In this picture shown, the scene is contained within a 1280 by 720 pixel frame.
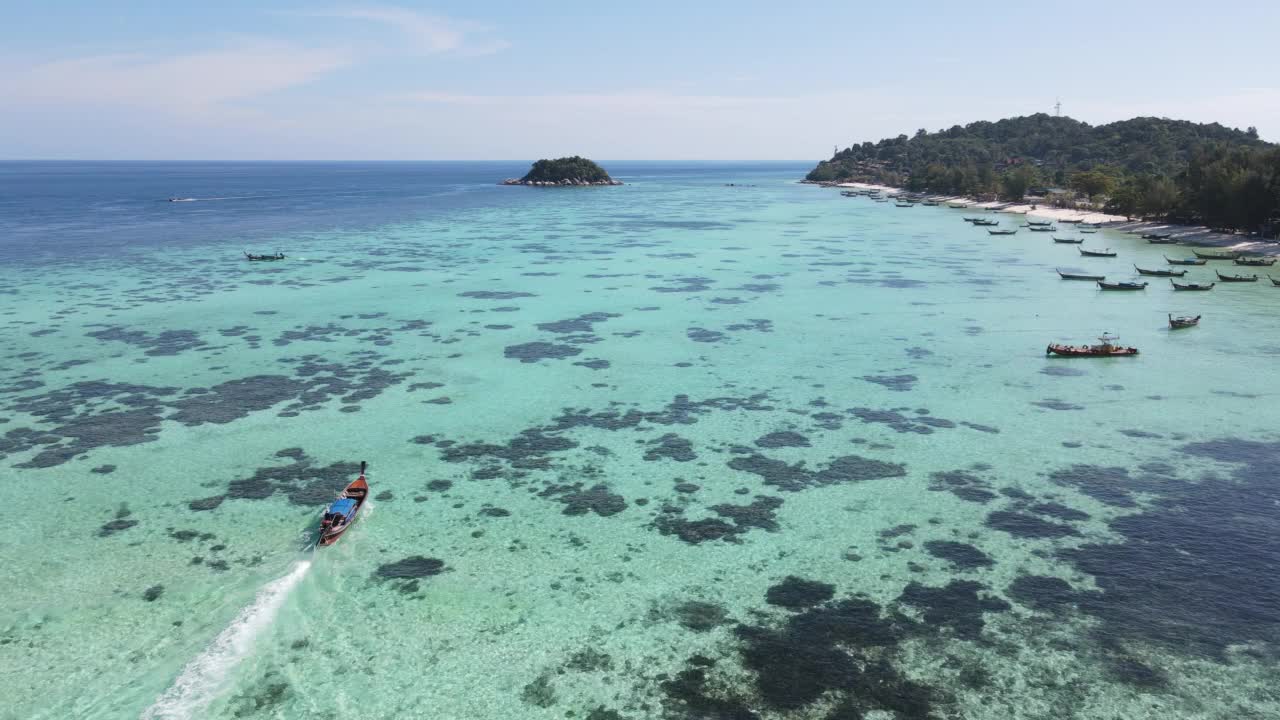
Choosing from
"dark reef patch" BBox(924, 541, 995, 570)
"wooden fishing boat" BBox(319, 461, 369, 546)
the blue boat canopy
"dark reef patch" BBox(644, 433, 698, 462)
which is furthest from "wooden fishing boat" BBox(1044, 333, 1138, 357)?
the blue boat canopy

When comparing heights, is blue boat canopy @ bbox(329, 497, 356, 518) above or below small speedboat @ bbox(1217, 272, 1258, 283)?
below

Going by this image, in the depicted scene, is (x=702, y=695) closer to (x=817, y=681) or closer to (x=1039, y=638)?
(x=817, y=681)

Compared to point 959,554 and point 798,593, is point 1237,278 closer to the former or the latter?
point 959,554

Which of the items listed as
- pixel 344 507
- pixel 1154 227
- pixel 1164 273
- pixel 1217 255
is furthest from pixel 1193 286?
pixel 344 507

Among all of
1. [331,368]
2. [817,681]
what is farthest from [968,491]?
[331,368]

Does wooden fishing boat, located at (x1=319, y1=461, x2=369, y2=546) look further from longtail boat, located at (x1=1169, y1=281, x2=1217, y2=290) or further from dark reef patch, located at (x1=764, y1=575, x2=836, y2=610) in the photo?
longtail boat, located at (x1=1169, y1=281, x2=1217, y2=290)

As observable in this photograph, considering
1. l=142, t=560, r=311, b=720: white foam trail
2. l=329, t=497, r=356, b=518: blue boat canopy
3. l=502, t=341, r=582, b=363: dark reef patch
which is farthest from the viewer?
l=502, t=341, r=582, b=363: dark reef patch

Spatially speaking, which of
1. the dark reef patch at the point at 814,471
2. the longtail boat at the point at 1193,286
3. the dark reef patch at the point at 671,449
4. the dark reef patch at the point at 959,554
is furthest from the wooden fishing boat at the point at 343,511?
the longtail boat at the point at 1193,286

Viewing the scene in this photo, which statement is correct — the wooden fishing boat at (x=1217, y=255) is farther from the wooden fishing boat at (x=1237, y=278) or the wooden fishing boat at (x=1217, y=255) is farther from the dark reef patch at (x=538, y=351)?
the dark reef patch at (x=538, y=351)
